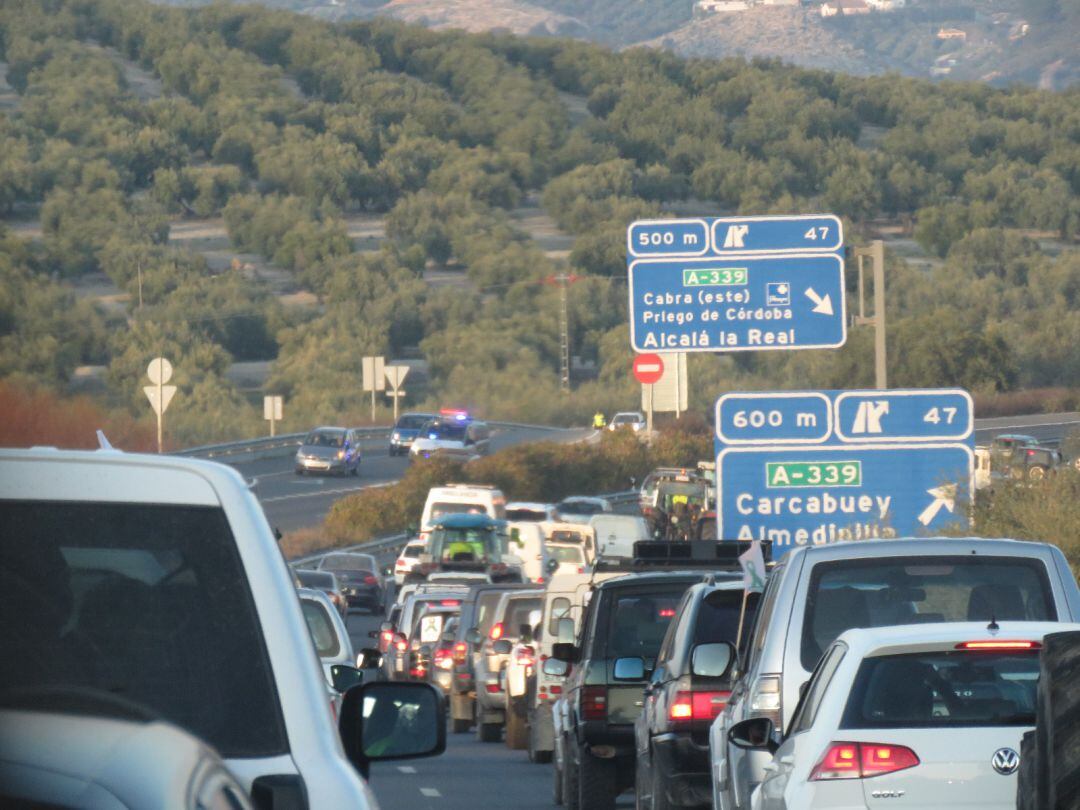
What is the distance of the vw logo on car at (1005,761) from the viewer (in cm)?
764

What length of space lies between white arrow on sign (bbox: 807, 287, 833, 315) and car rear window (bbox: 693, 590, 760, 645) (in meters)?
Result: 13.8

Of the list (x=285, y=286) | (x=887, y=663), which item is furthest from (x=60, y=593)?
(x=285, y=286)

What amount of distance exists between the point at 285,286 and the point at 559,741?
112180 mm

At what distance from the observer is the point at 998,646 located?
7984mm

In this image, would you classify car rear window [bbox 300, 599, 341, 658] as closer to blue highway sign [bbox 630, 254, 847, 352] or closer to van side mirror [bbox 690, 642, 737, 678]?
van side mirror [bbox 690, 642, 737, 678]

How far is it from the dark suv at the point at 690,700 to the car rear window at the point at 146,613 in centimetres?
796

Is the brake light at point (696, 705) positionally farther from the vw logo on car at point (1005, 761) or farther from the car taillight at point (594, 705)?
the vw logo on car at point (1005, 761)

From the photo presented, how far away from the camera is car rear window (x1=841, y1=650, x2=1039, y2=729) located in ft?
25.6

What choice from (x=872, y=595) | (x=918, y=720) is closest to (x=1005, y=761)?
(x=918, y=720)

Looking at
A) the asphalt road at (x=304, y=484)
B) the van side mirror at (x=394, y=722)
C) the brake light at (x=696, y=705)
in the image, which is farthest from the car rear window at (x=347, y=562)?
the van side mirror at (x=394, y=722)

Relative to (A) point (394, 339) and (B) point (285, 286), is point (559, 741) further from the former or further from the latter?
(B) point (285, 286)

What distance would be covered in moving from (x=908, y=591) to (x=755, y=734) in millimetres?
1379

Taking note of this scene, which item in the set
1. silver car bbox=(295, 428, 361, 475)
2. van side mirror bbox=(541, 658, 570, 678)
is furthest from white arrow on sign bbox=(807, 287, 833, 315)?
silver car bbox=(295, 428, 361, 475)

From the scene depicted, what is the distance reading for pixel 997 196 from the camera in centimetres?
14262
